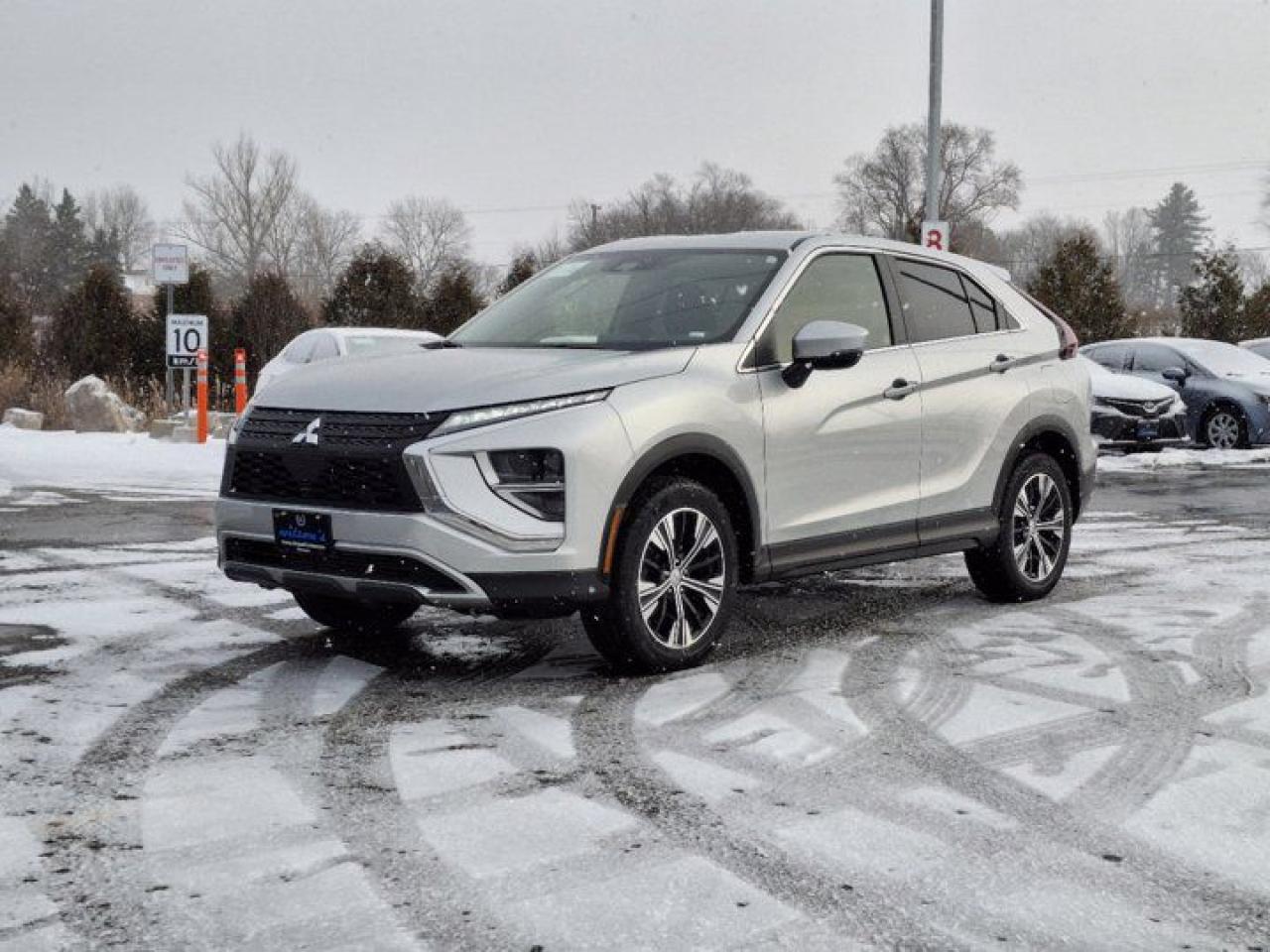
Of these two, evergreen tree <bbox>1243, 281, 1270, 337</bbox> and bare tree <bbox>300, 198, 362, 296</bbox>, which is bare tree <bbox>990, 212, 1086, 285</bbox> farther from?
evergreen tree <bbox>1243, 281, 1270, 337</bbox>

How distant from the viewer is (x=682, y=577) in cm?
579

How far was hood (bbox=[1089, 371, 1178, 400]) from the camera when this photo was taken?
1912 cm

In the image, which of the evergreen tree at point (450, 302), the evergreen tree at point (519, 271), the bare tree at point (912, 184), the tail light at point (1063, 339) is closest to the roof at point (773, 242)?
the tail light at point (1063, 339)

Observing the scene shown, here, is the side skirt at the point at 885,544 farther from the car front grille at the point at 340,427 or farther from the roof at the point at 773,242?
the car front grille at the point at 340,427

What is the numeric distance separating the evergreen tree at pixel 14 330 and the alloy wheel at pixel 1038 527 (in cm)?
2288

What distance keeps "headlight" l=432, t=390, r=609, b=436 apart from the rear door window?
7.41ft

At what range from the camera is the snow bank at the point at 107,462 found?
571 inches

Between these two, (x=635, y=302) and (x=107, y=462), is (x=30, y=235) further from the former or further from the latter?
(x=635, y=302)

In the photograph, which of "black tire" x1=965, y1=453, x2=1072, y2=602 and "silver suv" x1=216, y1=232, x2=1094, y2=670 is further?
"black tire" x1=965, y1=453, x2=1072, y2=602

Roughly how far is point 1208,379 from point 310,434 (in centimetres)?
1692

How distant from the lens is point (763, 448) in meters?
6.07

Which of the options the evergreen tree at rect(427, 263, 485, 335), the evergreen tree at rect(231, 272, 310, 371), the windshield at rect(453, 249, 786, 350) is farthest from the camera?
the evergreen tree at rect(231, 272, 310, 371)

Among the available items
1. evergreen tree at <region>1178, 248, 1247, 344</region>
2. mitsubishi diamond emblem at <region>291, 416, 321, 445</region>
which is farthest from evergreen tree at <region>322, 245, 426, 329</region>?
mitsubishi diamond emblem at <region>291, 416, 321, 445</region>

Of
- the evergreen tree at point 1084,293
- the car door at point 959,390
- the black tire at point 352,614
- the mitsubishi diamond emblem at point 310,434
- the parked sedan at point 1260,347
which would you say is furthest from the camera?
the evergreen tree at point 1084,293
